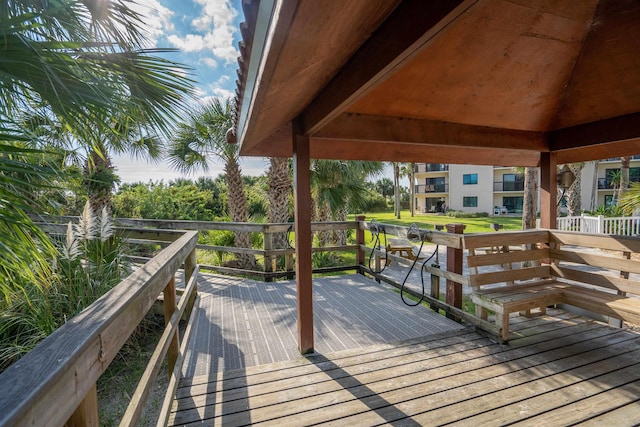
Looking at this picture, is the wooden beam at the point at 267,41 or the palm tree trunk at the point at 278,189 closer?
the wooden beam at the point at 267,41

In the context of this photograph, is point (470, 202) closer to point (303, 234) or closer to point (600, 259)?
point (600, 259)

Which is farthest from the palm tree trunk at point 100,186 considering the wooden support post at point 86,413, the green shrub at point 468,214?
the green shrub at point 468,214

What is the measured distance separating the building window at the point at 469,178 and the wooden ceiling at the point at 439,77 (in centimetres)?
2636

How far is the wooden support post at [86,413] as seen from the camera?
0.72 m

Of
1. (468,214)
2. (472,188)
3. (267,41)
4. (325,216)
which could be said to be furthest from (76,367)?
(472,188)

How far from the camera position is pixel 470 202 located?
1108 inches

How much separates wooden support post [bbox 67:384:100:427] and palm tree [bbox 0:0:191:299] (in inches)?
40.1

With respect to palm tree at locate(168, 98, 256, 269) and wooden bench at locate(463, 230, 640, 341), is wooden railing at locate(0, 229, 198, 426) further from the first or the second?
palm tree at locate(168, 98, 256, 269)

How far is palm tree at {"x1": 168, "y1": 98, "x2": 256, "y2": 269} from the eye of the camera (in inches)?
257

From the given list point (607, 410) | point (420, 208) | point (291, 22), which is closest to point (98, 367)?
point (291, 22)

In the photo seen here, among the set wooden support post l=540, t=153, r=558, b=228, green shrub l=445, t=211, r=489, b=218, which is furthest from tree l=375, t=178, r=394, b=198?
wooden support post l=540, t=153, r=558, b=228

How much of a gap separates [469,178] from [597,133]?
89.8 ft

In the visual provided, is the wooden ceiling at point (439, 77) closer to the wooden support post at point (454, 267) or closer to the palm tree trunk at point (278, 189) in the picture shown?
the wooden support post at point (454, 267)

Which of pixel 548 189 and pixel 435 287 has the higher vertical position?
pixel 548 189
